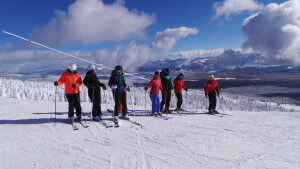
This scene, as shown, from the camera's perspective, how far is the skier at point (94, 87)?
7883 millimetres

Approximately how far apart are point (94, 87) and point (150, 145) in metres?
3.69

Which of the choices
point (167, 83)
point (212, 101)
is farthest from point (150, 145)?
point (212, 101)

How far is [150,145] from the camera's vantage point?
5.44m

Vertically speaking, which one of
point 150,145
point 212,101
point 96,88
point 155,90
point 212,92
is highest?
point 96,88

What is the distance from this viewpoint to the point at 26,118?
28.3 feet

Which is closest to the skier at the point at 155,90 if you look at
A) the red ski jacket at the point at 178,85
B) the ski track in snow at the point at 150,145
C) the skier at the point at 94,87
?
the red ski jacket at the point at 178,85

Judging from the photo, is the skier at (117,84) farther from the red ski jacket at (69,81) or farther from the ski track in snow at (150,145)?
the red ski jacket at (69,81)

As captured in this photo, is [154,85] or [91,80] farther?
[154,85]

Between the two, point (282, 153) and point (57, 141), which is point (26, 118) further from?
point (282, 153)

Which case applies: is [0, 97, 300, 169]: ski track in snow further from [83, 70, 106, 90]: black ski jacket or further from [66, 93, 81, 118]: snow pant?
[83, 70, 106, 90]: black ski jacket

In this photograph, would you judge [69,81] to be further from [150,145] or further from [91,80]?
[150,145]

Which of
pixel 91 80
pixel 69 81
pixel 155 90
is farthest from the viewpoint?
pixel 155 90

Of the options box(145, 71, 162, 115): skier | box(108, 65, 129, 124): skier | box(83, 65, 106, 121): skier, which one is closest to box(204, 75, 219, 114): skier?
box(145, 71, 162, 115): skier

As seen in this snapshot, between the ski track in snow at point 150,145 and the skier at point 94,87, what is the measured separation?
1.97 ft
